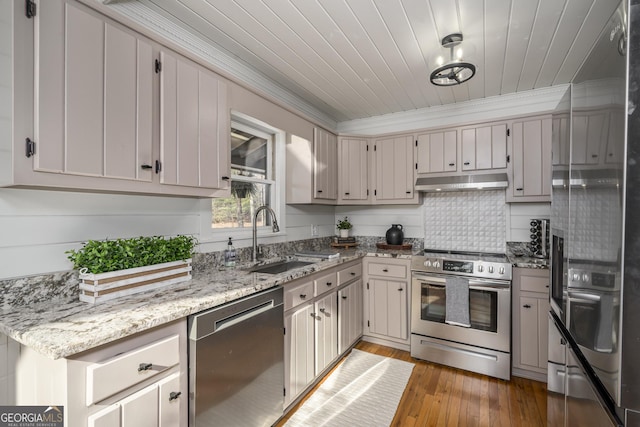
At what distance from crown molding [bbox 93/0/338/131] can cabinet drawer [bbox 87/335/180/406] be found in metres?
1.48

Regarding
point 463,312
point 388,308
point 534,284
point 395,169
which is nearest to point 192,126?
point 395,169

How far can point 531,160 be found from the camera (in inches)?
112

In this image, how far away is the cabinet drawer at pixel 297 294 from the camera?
200 centimetres

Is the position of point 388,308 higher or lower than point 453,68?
lower

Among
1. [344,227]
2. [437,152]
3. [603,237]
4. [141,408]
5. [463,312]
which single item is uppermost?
[437,152]

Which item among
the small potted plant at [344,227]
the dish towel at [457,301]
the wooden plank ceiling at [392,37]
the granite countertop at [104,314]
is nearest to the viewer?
the granite countertop at [104,314]

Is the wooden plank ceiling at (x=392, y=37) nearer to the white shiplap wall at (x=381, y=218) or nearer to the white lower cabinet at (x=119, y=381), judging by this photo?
the white shiplap wall at (x=381, y=218)

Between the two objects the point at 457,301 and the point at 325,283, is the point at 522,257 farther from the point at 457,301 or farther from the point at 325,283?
the point at 325,283

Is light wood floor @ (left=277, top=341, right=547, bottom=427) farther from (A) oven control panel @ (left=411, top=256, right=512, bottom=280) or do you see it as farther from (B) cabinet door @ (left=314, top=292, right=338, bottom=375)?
(A) oven control panel @ (left=411, top=256, right=512, bottom=280)

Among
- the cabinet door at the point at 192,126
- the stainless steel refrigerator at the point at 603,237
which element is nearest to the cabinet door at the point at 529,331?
the stainless steel refrigerator at the point at 603,237

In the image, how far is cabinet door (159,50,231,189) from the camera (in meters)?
1.61

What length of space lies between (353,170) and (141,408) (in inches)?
116

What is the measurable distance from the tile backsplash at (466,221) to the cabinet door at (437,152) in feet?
1.32

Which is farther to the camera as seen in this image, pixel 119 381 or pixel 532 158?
pixel 532 158
